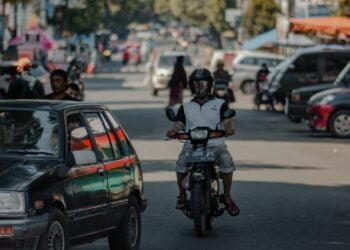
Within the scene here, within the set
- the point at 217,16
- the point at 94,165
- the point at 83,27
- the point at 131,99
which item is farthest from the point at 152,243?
the point at 217,16

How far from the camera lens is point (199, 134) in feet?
43.7

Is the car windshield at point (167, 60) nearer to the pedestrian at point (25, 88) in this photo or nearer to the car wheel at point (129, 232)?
the pedestrian at point (25, 88)

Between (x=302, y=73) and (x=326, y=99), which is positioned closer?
(x=326, y=99)

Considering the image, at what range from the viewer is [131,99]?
169 ft

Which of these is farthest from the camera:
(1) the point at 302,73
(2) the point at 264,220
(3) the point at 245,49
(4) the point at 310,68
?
(3) the point at 245,49

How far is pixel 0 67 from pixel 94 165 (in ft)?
100

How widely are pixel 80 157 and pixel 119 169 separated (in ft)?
3.54

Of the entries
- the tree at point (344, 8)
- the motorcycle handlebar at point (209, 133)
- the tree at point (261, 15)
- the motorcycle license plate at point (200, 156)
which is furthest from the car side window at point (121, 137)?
the tree at point (261, 15)

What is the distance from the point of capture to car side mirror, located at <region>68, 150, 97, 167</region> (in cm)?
1035

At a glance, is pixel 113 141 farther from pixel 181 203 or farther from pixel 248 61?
pixel 248 61

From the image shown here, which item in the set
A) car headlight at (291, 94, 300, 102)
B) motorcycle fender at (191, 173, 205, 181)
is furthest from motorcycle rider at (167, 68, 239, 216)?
car headlight at (291, 94, 300, 102)

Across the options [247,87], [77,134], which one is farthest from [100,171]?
[247,87]

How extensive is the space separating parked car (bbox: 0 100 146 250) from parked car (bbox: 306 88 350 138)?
16806 millimetres

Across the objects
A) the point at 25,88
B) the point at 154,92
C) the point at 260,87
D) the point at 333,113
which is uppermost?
the point at 25,88
